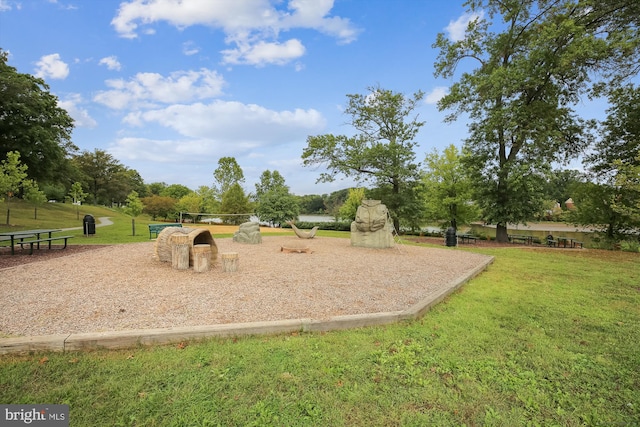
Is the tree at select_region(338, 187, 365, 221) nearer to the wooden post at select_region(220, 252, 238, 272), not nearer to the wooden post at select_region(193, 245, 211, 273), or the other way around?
the wooden post at select_region(220, 252, 238, 272)

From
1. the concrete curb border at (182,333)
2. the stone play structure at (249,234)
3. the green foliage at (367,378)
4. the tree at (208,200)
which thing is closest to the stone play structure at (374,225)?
the stone play structure at (249,234)

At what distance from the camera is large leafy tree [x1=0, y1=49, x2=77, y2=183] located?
19.1m

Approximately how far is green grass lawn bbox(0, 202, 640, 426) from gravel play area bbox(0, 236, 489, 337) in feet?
2.04

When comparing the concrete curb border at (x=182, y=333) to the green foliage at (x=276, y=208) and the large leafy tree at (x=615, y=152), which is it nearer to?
the large leafy tree at (x=615, y=152)

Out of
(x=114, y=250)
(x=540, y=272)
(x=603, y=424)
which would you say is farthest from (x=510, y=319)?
(x=114, y=250)

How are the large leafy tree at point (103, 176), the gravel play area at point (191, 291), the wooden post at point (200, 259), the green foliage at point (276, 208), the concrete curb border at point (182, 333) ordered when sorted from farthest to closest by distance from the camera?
the large leafy tree at point (103, 176) < the green foliage at point (276, 208) < the wooden post at point (200, 259) < the gravel play area at point (191, 291) < the concrete curb border at point (182, 333)

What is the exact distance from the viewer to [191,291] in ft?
15.4

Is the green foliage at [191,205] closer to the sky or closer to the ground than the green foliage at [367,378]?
closer to the sky

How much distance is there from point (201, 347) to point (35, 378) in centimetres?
124

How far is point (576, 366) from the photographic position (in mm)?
2715

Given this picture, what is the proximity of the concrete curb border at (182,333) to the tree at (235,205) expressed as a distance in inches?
1012

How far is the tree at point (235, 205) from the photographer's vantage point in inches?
1114

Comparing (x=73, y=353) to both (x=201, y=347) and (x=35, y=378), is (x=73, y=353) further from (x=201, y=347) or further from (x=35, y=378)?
(x=201, y=347)

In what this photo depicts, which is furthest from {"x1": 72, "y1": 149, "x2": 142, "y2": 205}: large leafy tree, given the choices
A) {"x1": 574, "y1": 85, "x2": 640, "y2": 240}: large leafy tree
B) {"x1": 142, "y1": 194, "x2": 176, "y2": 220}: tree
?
{"x1": 574, "y1": 85, "x2": 640, "y2": 240}: large leafy tree
